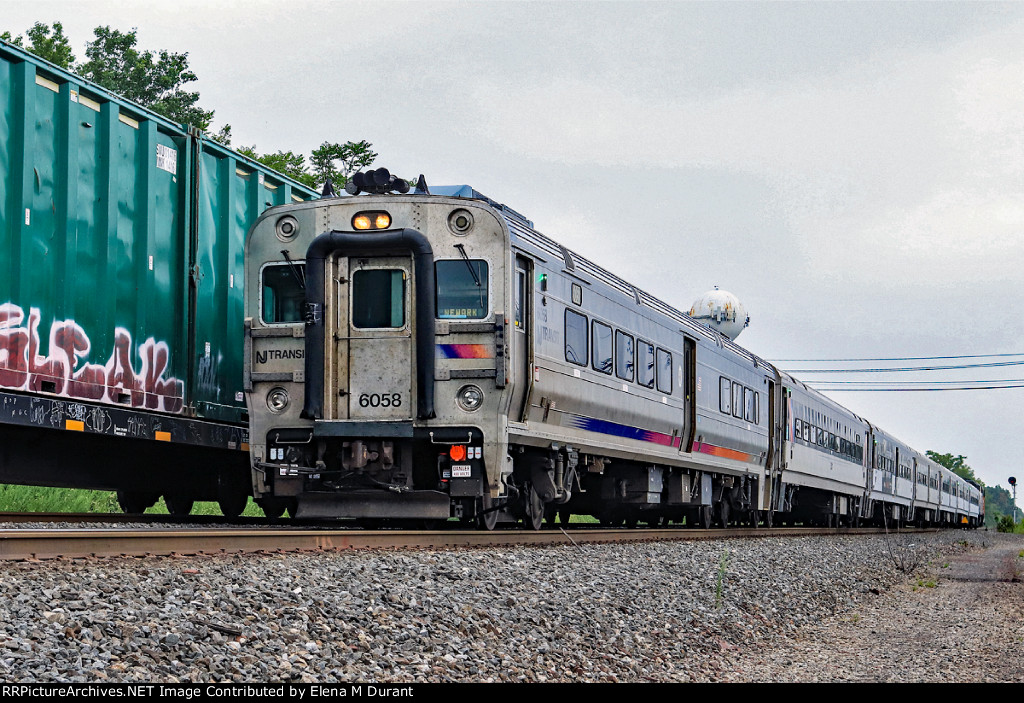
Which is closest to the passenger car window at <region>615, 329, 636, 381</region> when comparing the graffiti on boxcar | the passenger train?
the passenger train

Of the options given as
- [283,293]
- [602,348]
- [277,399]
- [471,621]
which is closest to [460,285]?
[283,293]

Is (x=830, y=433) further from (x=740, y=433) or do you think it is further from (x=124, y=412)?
(x=124, y=412)

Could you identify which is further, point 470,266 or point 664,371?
point 664,371

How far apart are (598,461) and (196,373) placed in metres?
4.72

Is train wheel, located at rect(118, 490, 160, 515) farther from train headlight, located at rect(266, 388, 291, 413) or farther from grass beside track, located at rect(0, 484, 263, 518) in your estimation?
train headlight, located at rect(266, 388, 291, 413)

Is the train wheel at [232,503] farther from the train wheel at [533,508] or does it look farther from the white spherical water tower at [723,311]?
the white spherical water tower at [723,311]

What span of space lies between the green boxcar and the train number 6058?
217 centimetres

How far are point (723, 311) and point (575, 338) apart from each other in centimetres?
3126

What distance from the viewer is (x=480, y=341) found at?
10.9 meters

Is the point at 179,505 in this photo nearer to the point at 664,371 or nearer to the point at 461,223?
the point at 461,223

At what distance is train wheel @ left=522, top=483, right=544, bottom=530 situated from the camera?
12555mm

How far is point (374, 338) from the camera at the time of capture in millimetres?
11016

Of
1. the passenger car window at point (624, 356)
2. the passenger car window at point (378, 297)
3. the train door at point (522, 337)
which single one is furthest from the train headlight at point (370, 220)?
the passenger car window at point (624, 356)
